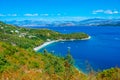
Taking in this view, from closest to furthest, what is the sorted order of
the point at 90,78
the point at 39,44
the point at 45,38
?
the point at 90,78 → the point at 39,44 → the point at 45,38

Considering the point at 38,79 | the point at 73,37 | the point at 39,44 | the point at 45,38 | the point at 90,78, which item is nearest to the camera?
the point at 90,78

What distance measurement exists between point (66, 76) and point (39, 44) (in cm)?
11939

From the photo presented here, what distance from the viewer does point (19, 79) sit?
7.52 metres

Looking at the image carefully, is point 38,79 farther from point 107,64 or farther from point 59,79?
point 107,64

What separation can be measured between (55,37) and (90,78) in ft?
494

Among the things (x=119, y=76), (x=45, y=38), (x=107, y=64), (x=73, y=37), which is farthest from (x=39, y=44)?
(x=119, y=76)

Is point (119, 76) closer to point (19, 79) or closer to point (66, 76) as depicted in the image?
point (66, 76)

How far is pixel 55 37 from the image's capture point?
158 m

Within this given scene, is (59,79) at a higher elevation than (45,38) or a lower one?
higher

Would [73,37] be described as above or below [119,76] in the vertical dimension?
below

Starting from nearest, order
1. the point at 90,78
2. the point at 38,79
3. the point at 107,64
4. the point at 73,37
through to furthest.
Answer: the point at 90,78 < the point at 38,79 < the point at 107,64 < the point at 73,37

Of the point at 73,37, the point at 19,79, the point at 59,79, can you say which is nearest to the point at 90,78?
the point at 59,79

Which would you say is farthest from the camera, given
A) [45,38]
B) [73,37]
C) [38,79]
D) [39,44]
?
[73,37]

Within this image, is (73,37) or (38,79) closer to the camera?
(38,79)
